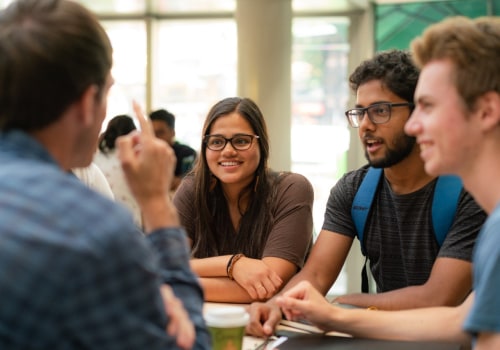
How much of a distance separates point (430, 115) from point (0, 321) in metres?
1.07

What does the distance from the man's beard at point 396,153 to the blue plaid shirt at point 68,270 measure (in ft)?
5.26

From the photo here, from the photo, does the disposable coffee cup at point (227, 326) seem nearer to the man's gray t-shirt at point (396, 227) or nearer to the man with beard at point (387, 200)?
the man with beard at point (387, 200)

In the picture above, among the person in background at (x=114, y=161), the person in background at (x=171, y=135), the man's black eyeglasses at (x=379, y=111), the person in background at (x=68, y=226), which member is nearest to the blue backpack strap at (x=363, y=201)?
the man's black eyeglasses at (x=379, y=111)

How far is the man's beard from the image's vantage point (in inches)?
97.4

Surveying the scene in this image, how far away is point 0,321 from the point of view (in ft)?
3.00

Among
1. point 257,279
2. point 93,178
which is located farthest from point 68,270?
point 93,178

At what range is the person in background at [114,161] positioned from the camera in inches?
175

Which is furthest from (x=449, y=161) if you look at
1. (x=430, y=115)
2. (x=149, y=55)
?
(x=149, y=55)

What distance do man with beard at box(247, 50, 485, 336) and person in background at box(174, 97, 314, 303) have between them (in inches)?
5.2

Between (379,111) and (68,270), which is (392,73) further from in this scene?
(68,270)

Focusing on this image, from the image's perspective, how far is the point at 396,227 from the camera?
2.48 metres

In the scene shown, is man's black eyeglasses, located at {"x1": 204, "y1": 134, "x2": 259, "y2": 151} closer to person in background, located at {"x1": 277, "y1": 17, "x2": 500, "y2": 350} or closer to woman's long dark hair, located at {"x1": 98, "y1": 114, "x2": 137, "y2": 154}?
person in background, located at {"x1": 277, "y1": 17, "x2": 500, "y2": 350}

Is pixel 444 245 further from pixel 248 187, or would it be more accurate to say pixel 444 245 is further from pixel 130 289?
pixel 130 289

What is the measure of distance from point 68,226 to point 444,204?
1700 millimetres
